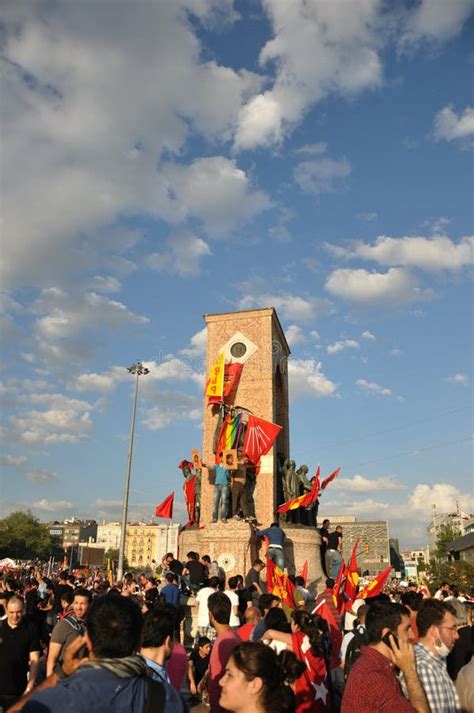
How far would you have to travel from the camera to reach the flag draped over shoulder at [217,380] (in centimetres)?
1991

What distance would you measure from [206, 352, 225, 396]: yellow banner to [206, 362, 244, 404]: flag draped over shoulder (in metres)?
0.21

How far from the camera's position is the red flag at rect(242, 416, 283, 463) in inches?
737

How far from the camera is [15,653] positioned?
4.89 m

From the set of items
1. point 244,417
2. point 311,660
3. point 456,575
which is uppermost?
point 244,417

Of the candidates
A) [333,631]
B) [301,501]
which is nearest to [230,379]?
[301,501]

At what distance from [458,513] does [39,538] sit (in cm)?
7573

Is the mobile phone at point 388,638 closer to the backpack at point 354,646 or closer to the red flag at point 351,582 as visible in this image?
the backpack at point 354,646

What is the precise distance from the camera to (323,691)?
4.19m

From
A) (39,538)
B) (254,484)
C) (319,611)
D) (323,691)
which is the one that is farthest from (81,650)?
(39,538)

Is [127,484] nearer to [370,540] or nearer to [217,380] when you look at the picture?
[217,380]

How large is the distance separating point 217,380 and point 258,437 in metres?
2.80

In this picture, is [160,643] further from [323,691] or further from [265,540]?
[265,540]

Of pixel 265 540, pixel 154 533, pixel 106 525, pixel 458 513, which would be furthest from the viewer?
pixel 106 525

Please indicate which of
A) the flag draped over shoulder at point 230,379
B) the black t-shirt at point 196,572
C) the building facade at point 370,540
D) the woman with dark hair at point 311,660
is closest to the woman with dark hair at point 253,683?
the woman with dark hair at point 311,660
